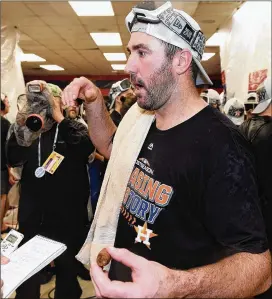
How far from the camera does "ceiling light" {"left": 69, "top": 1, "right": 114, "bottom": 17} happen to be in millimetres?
5117

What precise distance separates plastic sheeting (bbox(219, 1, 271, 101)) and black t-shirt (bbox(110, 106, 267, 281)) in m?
2.96

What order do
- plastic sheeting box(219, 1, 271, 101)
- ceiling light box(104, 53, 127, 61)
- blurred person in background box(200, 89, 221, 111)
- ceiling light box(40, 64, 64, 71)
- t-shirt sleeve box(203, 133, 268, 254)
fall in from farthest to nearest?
ceiling light box(40, 64, 64, 71) < ceiling light box(104, 53, 127, 61) < blurred person in background box(200, 89, 221, 111) < plastic sheeting box(219, 1, 271, 101) < t-shirt sleeve box(203, 133, 268, 254)

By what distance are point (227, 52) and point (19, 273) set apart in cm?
442

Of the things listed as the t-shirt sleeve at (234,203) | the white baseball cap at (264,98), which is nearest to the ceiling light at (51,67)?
the white baseball cap at (264,98)

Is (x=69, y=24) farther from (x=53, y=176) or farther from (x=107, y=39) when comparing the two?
(x=53, y=176)

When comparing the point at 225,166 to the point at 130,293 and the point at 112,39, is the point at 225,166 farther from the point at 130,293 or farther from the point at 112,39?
the point at 112,39

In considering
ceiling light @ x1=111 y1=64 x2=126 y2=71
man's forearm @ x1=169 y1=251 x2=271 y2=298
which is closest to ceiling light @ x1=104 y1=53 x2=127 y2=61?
ceiling light @ x1=111 y1=64 x2=126 y2=71

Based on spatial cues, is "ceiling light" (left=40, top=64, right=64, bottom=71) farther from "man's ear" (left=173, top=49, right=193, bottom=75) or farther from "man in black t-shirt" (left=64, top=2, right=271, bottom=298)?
"man's ear" (left=173, top=49, right=193, bottom=75)

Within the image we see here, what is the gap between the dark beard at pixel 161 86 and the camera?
1.29 meters

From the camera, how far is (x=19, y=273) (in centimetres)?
109

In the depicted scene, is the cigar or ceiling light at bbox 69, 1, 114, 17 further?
ceiling light at bbox 69, 1, 114, 17

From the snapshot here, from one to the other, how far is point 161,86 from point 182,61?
0.45ft

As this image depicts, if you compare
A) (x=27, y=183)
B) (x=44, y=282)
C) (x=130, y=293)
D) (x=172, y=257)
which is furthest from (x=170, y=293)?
(x=44, y=282)

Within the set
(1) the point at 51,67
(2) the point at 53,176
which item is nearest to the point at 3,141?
(2) the point at 53,176
